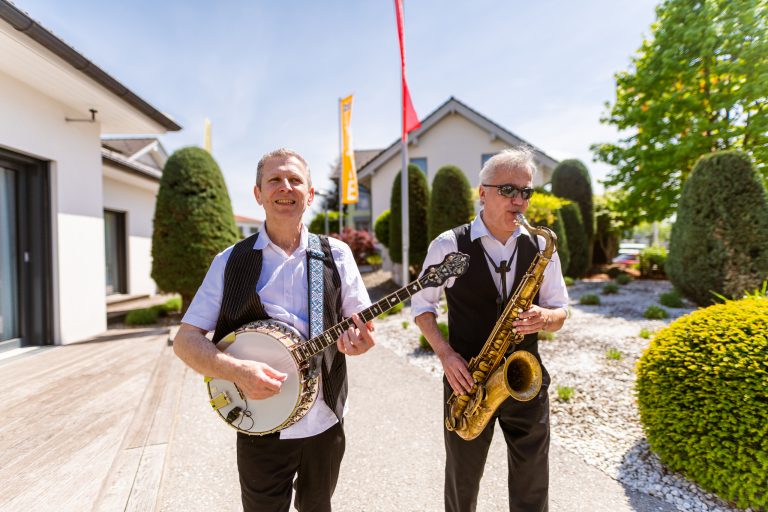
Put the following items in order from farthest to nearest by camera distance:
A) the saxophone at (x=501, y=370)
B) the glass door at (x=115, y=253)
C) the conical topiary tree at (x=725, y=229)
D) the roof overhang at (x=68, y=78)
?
the glass door at (x=115, y=253) < the conical topiary tree at (x=725, y=229) < the roof overhang at (x=68, y=78) < the saxophone at (x=501, y=370)

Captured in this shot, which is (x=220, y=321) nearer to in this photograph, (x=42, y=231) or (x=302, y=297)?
(x=302, y=297)

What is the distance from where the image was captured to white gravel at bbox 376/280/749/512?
2.78m

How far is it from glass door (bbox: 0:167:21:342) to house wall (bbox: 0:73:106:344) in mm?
417

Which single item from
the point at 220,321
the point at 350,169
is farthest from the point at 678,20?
the point at 220,321

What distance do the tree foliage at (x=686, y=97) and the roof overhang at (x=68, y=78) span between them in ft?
42.1

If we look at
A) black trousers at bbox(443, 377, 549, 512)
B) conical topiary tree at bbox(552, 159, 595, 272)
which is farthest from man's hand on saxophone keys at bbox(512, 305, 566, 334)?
conical topiary tree at bbox(552, 159, 595, 272)

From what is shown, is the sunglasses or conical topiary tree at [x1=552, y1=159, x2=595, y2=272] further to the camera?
conical topiary tree at [x1=552, y1=159, x2=595, y2=272]

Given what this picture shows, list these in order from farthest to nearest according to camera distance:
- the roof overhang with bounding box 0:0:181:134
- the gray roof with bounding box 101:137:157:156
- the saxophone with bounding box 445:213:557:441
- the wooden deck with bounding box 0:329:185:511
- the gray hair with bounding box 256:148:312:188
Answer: the gray roof with bounding box 101:137:157:156 < the roof overhang with bounding box 0:0:181:134 < the wooden deck with bounding box 0:329:185:511 < the saxophone with bounding box 445:213:557:441 < the gray hair with bounding box 256:148:312:188

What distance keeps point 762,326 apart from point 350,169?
13.6 metres

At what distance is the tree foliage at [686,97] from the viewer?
9.80m

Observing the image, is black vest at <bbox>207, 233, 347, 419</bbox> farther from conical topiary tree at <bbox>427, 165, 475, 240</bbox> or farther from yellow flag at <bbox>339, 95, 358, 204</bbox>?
yellow flag at <bbox>339, 95, 358, 204</bbox>

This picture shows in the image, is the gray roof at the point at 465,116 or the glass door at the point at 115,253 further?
the gray roof at the point at 465,116

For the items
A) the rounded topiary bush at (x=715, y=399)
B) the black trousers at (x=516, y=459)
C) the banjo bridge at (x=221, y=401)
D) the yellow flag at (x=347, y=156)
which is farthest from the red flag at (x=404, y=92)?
the banjo bridge at (x=221, y=401)

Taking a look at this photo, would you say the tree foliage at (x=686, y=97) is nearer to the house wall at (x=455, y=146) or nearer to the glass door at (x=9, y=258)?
the house wall at (x=455, y=146)
